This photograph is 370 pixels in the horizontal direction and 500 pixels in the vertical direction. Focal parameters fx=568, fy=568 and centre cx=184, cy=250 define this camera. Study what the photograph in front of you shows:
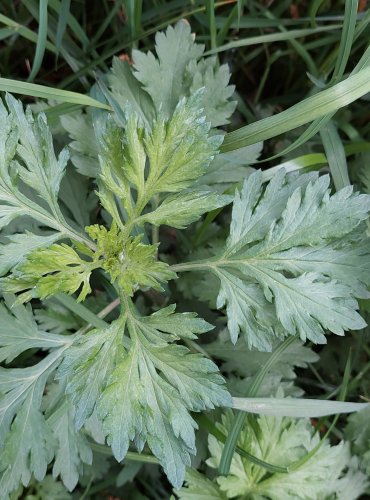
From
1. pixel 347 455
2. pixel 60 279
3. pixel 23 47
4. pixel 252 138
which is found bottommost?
pixel 347 455

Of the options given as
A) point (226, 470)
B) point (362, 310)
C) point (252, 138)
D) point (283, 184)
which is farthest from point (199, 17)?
point (226, 470)

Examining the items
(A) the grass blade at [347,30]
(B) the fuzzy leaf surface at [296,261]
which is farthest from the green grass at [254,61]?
(B) the fuzzy leaf surface at [296,261]

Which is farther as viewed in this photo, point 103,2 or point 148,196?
point 103,2

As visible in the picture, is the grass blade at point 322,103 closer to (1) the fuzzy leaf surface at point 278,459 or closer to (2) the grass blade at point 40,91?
(2) the grass blade at point 40,91

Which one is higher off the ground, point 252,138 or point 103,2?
point 103,2

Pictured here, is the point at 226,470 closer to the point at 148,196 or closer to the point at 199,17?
the point at 148,196

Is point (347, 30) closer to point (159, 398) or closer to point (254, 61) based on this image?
point (254, 61)

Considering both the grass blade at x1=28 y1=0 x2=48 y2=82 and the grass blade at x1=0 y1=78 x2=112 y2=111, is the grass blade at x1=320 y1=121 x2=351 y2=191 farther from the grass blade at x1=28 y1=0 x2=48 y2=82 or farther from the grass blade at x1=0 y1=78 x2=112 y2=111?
the grass blade at x1=28 y1=0 x2=48 y2=82

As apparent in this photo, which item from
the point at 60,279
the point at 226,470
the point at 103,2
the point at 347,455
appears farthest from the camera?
the point at 103,2

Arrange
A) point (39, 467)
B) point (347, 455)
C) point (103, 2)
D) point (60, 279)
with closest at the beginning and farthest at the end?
point (60, 279) < point (39, 467) < point (347, 455) < point (103, 2)

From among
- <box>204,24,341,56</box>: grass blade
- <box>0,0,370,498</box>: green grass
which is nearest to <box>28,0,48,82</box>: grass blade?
<box>0,0,370,498</box>: green grass

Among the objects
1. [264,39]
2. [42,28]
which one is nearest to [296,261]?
[264,39]
